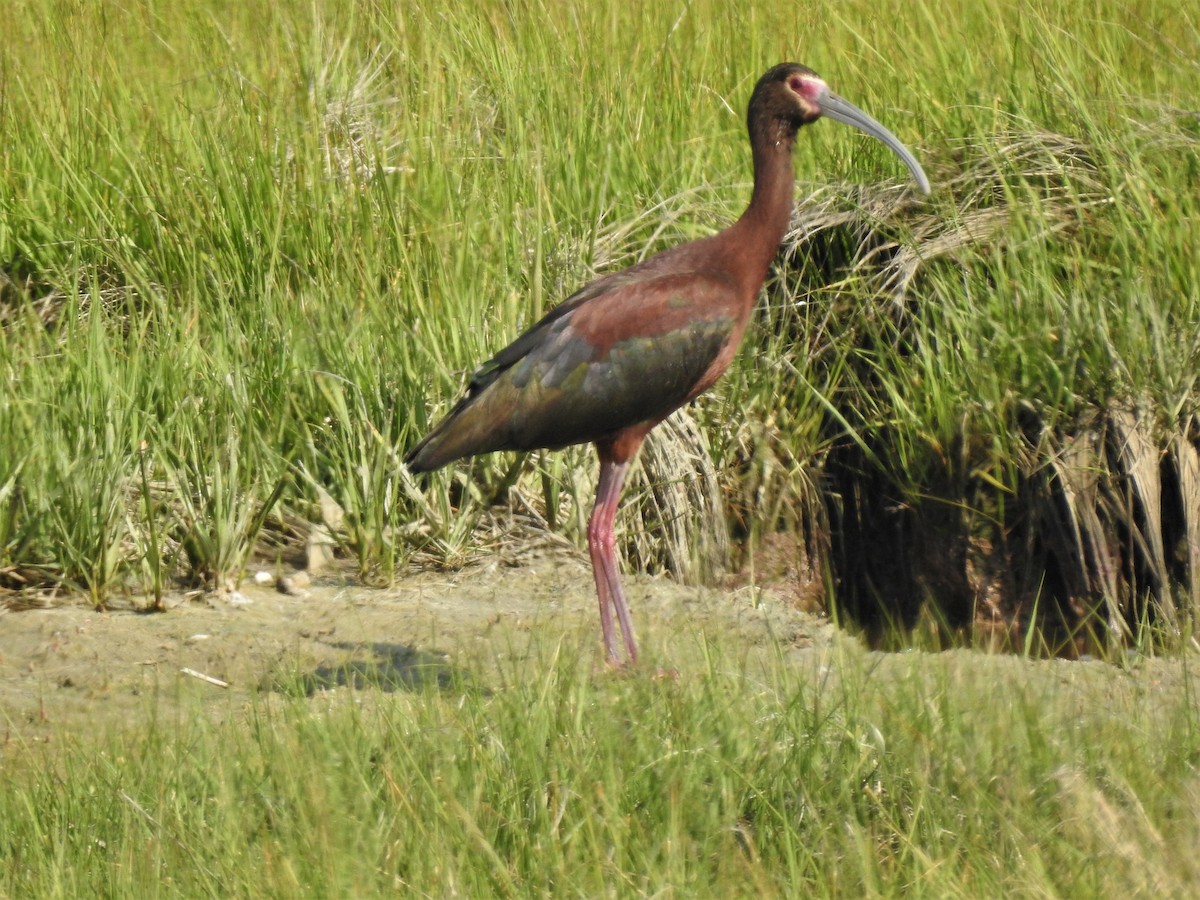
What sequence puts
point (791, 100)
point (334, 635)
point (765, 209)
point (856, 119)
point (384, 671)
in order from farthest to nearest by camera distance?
point (856, 119), point (791, 100), point (765, 209), point (334, 635), point (384, 671)

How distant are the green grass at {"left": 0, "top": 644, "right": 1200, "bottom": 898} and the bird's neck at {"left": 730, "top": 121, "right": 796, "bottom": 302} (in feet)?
5.13

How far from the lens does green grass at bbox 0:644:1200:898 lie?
271 cm

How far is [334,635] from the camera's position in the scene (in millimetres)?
4602

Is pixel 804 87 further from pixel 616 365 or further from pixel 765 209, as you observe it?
pixel 616 365

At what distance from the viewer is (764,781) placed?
3.04 meters

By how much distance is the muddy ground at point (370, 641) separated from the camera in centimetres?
392

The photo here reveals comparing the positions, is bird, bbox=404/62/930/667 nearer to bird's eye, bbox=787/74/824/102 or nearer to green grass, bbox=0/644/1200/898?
bird's eye, bbox=787/74/824/102

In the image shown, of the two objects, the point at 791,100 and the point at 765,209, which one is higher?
the point at 791,100

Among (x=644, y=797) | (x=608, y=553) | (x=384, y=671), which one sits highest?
(x=608, y=553)

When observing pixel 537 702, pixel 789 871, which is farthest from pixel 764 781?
pixel 537 702

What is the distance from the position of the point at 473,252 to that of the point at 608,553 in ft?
4.54

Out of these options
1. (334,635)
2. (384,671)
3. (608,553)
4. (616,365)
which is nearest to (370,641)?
(334,635)

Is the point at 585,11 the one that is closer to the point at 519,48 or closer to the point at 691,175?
the point at 519,48

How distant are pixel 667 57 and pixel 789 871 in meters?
4.51
